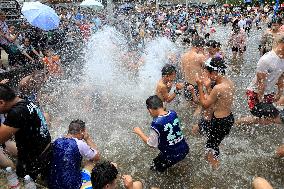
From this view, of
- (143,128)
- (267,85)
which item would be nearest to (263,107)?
(267,85)

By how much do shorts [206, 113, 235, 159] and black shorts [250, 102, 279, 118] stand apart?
694 millimetres

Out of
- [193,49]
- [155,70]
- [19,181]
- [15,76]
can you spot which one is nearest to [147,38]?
A: [155,70]

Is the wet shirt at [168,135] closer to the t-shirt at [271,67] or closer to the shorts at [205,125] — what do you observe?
the shorts at [205,125]

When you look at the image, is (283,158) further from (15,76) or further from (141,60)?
(15,76)

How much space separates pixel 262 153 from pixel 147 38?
13.1 metres

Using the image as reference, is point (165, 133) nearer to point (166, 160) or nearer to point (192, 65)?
point (166, 160)

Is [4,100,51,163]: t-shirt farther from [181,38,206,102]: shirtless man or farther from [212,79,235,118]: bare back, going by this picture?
[181,38,206,102]: shirtless man

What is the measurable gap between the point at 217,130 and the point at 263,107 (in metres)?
0.96

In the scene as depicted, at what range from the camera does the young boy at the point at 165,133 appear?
386 cm

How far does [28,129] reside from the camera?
3.14 m

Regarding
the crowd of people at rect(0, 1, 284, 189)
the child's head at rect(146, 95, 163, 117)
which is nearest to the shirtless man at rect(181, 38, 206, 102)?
the crowd of people at rect(0, 1, 284, 189)

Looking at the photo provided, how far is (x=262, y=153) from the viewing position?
5.10m

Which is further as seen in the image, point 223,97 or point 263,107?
point 263,107

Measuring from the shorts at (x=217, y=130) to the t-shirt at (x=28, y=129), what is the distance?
230 centimetres
